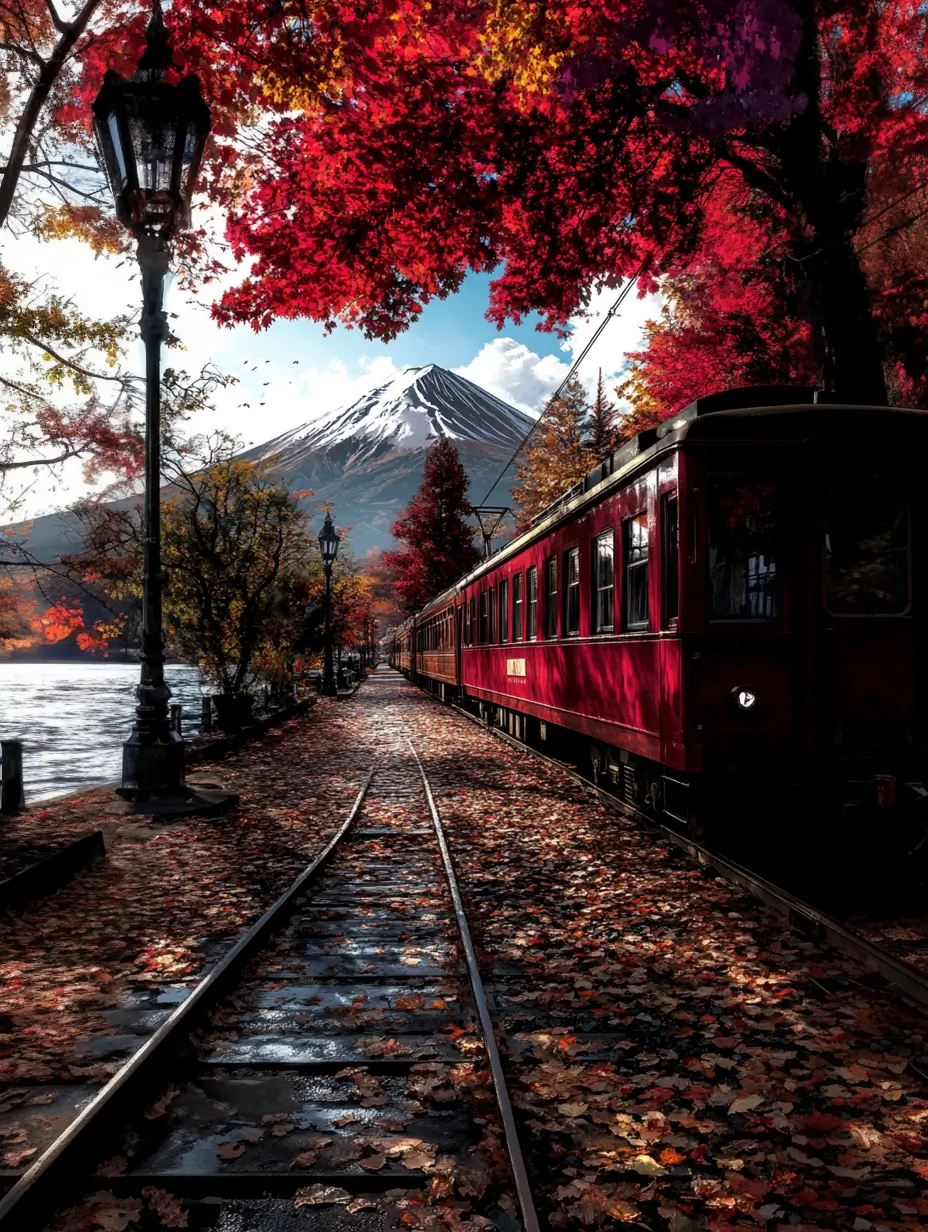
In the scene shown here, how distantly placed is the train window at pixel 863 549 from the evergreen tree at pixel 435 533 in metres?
64.7

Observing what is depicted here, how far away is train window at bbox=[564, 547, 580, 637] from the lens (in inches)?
444

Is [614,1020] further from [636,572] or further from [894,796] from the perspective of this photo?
[636,572]

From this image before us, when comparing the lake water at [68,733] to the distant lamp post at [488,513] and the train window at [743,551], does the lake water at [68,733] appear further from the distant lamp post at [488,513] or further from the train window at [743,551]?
the distant lamp post at [488,513]

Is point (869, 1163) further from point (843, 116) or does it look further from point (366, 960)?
point (843, 116)

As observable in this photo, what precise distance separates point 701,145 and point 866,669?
6.66 meters

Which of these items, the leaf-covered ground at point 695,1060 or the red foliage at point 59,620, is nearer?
the leaf-covered ground at point 695,1060

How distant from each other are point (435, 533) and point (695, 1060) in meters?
69.1

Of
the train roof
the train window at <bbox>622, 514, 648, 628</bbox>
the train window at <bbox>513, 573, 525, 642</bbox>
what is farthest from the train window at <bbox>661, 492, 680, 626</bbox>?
the train window at <bbox>513, 573, 525, 642</bbox>

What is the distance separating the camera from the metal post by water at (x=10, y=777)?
33.1 feet

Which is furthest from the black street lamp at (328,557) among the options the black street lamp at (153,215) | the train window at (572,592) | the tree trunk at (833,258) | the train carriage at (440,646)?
the tree trunk at (833,258)

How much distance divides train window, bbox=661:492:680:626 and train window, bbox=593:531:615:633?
1763 mm

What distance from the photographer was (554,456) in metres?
50.1

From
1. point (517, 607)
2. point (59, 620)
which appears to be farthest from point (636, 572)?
point (59, 620)

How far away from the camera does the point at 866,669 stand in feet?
22.6
